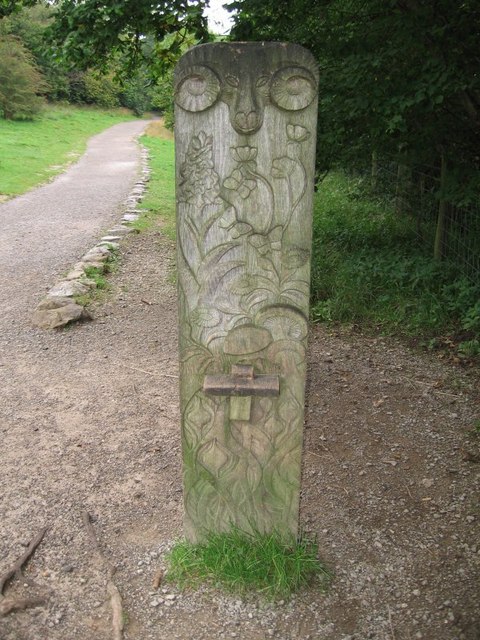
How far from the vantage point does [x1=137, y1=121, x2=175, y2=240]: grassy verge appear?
9367 millimetres

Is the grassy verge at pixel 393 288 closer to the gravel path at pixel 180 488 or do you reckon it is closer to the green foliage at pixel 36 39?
the gravel path at pixel 180 488

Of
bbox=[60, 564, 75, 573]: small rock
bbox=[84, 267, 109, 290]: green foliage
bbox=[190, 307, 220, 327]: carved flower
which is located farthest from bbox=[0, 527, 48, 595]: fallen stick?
bbox=[84, 267, 109, 290]: green foliage

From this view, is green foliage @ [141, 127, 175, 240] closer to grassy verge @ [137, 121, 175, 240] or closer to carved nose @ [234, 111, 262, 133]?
grassy verge @ [137, 121, 175, 240]

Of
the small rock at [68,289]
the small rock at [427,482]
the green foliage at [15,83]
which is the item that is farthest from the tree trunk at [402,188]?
the green foliage at [15,83]

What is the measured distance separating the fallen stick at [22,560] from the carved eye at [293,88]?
2.06 metres

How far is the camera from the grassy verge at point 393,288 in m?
4.84

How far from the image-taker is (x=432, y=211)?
6664mm

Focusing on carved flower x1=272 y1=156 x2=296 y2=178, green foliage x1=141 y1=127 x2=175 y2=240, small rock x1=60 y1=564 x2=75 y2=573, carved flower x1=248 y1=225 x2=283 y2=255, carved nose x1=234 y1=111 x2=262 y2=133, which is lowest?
small rock x1=60 y1=564 x2=75 y2=573

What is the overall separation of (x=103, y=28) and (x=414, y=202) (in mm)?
4120

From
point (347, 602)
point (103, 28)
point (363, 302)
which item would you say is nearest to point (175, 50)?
point (103, 28)

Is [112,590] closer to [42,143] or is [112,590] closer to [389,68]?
[389,68]

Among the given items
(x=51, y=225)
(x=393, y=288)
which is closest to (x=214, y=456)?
(x=393, y=288)

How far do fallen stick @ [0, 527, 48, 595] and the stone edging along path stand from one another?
8.92 feet

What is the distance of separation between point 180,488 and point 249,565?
0.82 meters
